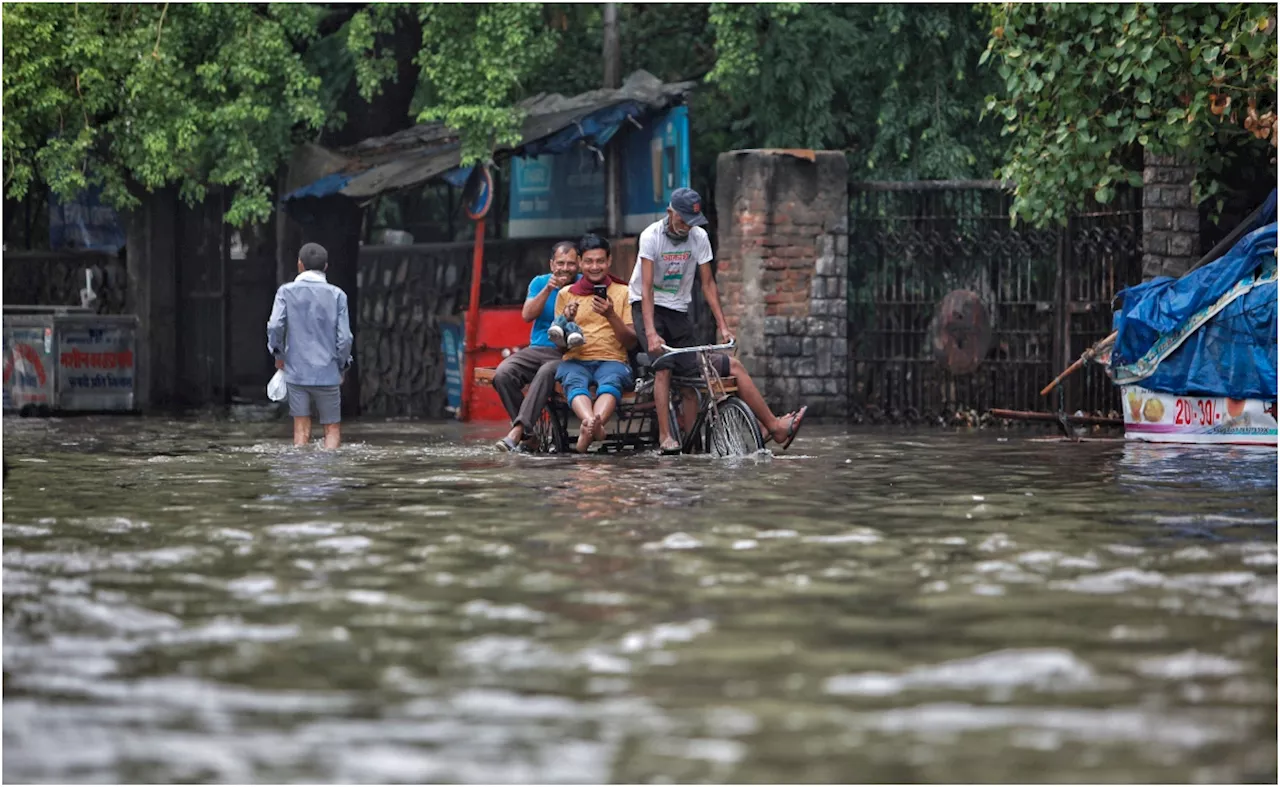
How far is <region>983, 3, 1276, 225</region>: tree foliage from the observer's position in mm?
14633

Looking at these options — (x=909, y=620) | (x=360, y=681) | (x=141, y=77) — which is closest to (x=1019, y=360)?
(x=141, y=77)

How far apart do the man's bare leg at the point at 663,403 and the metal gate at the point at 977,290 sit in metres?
5.76

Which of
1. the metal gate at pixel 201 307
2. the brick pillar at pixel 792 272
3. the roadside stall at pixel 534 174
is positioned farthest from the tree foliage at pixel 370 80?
the metal gate at pixel 201 307

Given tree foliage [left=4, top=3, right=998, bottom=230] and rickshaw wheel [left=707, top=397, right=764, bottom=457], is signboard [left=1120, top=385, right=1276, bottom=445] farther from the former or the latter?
tree foliage [left=4, top=3, right=998, bottom=230]

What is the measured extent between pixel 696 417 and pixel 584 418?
744 millimetres

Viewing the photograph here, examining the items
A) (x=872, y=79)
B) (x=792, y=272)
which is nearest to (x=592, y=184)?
(x=792, y=272)

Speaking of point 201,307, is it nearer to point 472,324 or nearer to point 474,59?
point 472,324

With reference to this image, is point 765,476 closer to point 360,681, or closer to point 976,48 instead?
point 360,681

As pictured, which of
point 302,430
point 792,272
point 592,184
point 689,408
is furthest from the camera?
point 592,184

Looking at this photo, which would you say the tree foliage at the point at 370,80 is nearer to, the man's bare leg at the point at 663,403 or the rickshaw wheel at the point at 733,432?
the man's bare leg at the point at 663,403

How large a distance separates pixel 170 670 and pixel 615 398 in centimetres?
827

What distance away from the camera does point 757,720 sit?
15.5 feet

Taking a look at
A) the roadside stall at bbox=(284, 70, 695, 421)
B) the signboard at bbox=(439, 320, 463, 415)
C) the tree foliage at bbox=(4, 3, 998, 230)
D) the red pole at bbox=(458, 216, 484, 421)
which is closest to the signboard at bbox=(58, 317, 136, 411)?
the tree foliage at bbox=(4, 3, 998, 230)

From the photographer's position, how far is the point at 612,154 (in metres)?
20.9
